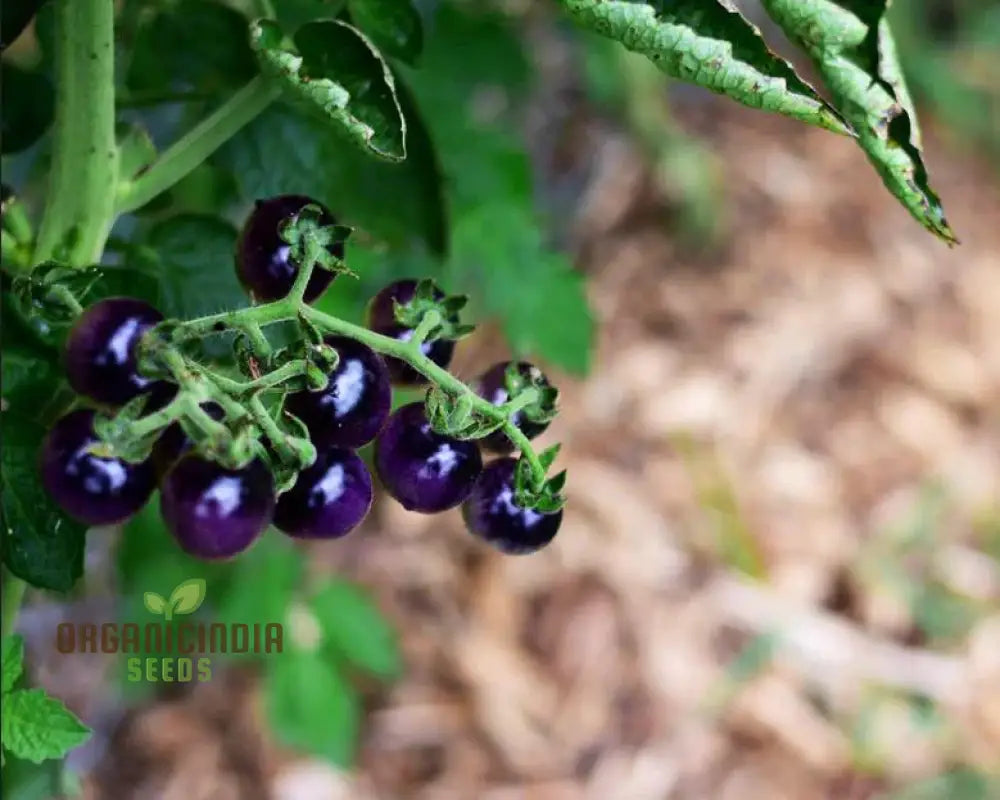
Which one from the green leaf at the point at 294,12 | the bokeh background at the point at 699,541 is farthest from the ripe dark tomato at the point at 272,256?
the bokeh background at the point at 699,541

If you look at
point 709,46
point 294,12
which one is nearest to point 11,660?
point 709,46

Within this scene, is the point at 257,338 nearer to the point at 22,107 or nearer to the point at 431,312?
the point at 431,312

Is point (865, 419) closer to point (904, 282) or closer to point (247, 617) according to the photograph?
point (904, 282)

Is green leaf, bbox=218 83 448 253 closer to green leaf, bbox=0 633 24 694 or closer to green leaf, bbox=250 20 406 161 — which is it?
green leaf, bbox=250 20 406 161

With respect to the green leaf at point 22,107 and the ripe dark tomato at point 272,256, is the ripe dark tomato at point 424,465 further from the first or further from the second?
the green leaf at point 22,107

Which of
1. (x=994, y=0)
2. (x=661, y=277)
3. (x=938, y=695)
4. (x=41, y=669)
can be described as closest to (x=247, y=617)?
(x=41, y=669)

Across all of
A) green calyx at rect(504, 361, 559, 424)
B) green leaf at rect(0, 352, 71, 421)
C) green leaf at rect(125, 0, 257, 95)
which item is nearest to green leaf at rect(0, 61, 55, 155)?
green leaf at rect(125, 0, 257, 95)
